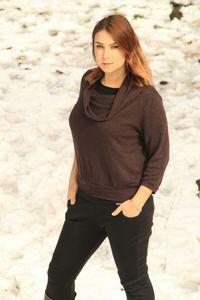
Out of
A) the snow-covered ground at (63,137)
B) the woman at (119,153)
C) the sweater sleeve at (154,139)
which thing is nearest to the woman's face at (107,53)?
the woman at (119,153)

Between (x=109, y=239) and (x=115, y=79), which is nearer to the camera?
(x=115, y=79)

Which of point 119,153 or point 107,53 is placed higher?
point 107,53

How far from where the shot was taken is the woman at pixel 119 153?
2184 mm

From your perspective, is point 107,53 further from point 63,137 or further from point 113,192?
point 63,137

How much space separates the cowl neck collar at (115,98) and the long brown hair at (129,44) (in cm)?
4

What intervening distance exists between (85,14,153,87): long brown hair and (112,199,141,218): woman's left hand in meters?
0.55

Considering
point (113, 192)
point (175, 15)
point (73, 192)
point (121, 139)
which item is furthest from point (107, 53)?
point (175, 15)

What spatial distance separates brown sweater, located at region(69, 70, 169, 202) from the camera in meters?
2.18

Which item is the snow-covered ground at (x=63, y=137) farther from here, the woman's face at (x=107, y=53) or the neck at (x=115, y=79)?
the woman's face at (x=107, y=53)

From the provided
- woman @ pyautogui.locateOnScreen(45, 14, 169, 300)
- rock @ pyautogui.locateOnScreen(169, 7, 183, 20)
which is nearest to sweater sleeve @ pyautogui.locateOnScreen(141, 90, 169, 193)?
woman @ pyautogui.locateOnScreen(45, 14, 169, 300)

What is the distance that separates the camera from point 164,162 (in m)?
2.30

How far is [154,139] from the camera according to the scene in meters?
2.23

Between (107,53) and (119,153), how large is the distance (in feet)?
1.49

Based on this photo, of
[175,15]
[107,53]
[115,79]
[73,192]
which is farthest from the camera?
[175,15]
